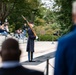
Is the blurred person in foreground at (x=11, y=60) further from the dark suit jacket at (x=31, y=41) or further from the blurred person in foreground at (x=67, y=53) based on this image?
the dark suit jacket at (x=31, y=41)

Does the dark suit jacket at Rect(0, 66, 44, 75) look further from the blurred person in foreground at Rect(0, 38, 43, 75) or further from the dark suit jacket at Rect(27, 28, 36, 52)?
the dark suit jacket at Rect(27, 28, 36, 52)

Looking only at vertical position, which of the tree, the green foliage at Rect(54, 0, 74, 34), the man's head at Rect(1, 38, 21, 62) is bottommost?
the tree

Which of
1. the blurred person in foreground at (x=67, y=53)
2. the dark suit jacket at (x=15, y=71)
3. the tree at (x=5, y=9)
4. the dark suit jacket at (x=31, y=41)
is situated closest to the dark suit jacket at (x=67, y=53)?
the blurred person in foreground at (x=67, y=53)

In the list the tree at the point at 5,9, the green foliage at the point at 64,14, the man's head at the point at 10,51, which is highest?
the man's head at the point at 10,51

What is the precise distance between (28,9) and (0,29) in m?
24.6

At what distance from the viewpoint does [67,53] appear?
144 inches

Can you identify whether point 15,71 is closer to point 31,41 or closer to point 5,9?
point 31,41

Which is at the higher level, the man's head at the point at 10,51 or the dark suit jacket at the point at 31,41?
the man's head at the point at 10,51

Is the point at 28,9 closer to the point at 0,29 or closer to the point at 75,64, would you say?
the point at 0,29

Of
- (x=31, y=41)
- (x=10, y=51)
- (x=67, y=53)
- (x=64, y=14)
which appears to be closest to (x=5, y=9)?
(x=31, y=41)

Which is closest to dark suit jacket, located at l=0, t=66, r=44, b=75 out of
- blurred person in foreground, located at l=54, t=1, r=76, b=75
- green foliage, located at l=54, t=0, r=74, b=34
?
blurred person in foreground, located at l=54, t=1, r=76, b=75

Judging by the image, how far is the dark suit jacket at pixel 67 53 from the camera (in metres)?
3.65

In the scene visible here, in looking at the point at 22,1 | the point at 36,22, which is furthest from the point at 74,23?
the point at 36,22

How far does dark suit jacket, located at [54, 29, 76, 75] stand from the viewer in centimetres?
365
